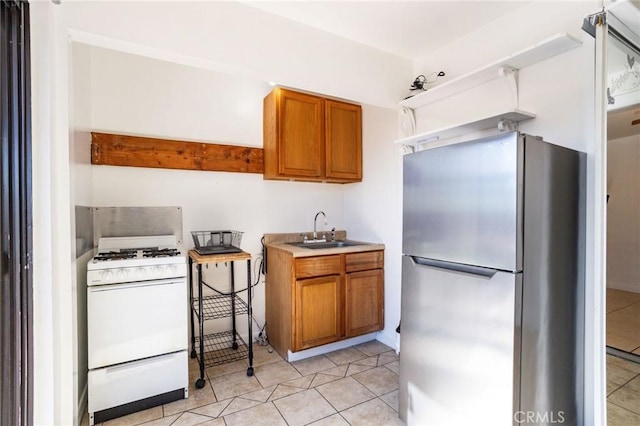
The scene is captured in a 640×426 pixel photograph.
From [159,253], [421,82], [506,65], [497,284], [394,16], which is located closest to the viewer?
[497,284]

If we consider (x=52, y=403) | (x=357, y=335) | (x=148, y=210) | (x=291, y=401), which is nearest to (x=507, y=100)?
(x=357, y=335)

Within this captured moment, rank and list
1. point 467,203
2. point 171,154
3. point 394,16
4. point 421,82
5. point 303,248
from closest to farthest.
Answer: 1. point 467,203
2. point 394,16
3. point 421,82
4. point 171,154
5. point 303,248

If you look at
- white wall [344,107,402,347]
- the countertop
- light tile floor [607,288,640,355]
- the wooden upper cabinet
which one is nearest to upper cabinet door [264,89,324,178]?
the wooden upper cabinet

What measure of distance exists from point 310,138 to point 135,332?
2038mm

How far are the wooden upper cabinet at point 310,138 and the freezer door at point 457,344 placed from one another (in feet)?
4.69

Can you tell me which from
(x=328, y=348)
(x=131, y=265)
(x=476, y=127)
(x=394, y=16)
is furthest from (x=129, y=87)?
(x=328, y=348)

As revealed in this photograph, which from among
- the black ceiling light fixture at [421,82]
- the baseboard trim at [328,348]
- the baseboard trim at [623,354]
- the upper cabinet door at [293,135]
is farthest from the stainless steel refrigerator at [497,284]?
the upper cabinet door at [293,135]

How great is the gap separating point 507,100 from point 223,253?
2229 mm

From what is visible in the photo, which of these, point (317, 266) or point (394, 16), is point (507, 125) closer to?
point (394, 16)

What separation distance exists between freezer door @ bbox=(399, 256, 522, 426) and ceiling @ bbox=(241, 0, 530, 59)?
156cm

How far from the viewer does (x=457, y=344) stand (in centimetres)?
154

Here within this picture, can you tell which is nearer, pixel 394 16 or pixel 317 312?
pixel 394 16

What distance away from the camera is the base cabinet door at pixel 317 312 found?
8.40 feet

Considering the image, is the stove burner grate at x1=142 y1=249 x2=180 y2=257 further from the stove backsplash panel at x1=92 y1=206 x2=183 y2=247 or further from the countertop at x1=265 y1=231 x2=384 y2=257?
the countertop at x1=265 y1=231 x2=384 y2=257
